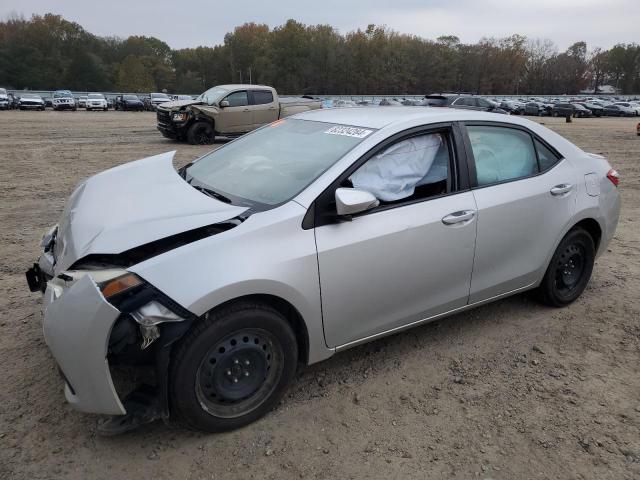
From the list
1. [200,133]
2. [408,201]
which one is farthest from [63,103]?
[408,201]

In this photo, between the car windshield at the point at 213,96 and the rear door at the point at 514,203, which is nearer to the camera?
the rear door at the point at 514,203

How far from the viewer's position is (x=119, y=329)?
2318 mm

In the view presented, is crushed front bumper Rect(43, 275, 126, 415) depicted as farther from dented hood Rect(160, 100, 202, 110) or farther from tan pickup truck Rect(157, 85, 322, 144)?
dented hood Rect(160, 100, 202, 110)

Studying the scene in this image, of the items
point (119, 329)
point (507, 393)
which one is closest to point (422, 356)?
point (507, 393)

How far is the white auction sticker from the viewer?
3.15m

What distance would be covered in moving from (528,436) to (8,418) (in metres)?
2.82

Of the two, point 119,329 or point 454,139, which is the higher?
point 454,139

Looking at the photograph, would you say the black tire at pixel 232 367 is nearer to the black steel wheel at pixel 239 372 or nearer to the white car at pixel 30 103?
the black steel wheel at pixel 239 372

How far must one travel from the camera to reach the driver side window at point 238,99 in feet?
51.6

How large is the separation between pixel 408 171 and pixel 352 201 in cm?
69

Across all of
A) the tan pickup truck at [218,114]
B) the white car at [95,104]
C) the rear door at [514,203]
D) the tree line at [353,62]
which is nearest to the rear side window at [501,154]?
the rear door at [514,203]

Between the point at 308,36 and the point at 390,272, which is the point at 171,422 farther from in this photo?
Answer: the point at 308,36

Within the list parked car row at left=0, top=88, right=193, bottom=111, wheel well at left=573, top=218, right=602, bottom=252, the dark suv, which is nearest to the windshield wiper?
wheel well at left=573, top=218, right=602, bottom=252

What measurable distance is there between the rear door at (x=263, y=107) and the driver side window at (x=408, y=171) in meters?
13.3
